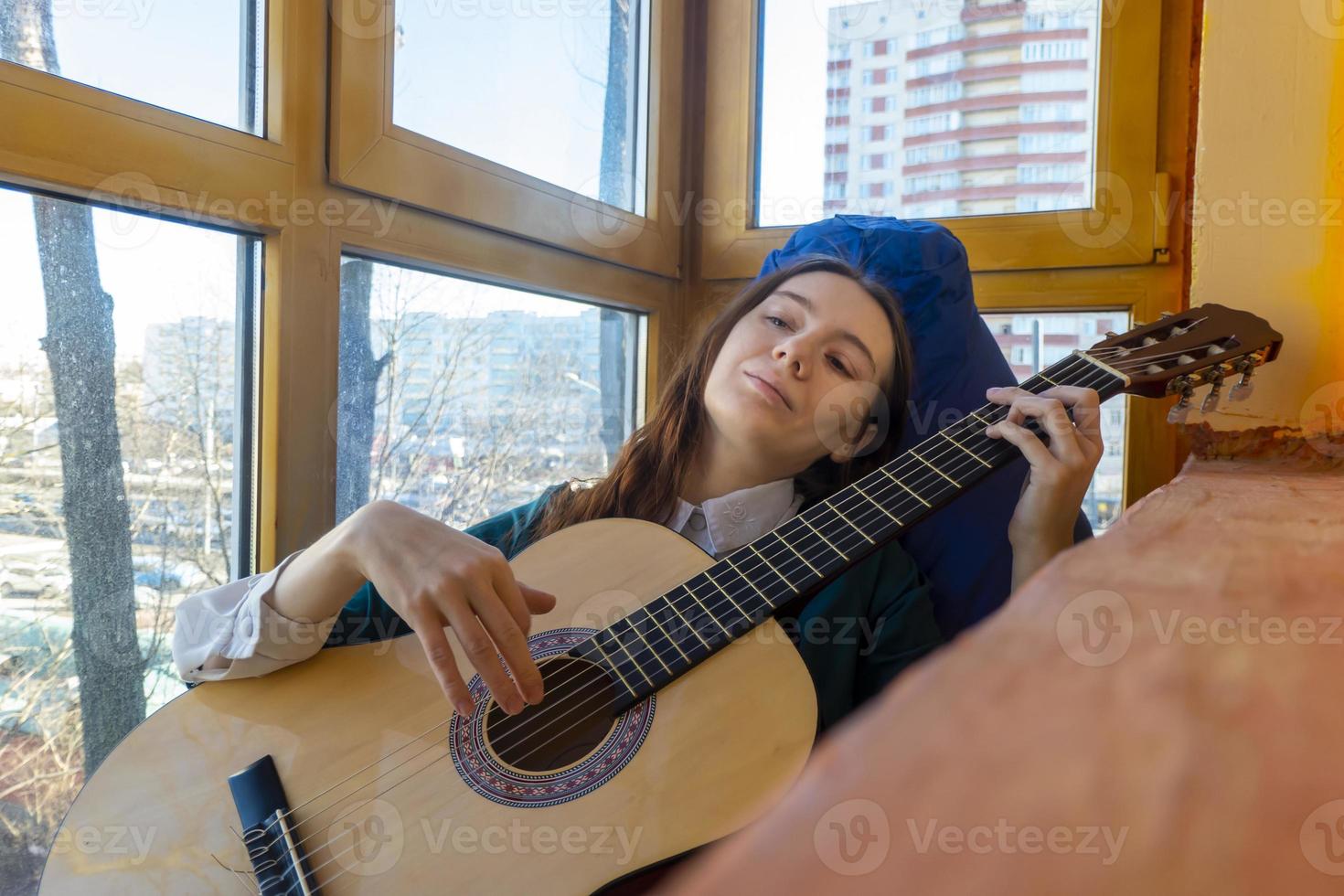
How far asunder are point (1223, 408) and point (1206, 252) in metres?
0.15

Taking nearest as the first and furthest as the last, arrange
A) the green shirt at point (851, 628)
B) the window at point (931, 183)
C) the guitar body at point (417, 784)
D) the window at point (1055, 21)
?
the guitar body at point (417, 784) < the green shirt at point (851, 628) < the window at point (1055, 21) < the window at point (931, 183)

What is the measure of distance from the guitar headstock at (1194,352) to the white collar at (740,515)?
0.45 meters

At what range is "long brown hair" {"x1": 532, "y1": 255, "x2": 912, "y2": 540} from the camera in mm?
1211

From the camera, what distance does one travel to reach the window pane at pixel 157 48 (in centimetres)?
80

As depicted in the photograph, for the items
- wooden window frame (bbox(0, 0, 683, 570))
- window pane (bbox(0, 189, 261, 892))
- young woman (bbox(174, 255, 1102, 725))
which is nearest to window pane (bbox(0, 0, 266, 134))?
wooden window frame (bbox(0, 0, 683, 570))

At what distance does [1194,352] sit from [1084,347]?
77 cm

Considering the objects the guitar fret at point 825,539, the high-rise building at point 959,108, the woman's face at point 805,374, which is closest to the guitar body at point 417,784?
the guitar fret at point 825,539

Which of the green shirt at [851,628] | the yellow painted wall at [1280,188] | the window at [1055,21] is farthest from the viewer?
the window at [1055,21]

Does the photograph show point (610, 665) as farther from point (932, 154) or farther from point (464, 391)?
point (932, 154)

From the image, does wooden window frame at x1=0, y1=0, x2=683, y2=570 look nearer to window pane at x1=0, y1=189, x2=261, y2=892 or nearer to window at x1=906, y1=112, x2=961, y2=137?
window pane at x1=0, y1=189, x2=261, y2=892

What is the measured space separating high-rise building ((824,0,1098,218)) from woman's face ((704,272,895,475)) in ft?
1.62

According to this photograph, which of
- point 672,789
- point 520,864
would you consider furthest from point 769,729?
point 520,864

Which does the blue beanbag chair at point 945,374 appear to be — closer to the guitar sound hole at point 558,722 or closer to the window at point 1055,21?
the window at point 1055,21

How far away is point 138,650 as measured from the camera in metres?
0.94
